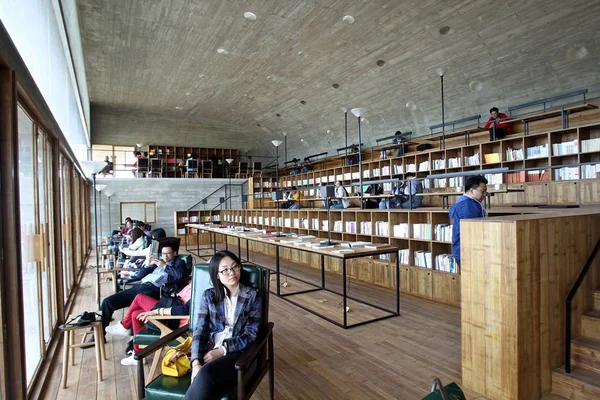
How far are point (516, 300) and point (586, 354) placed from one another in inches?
28.4

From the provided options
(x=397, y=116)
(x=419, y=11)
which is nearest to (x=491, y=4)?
(x=419, y=11)

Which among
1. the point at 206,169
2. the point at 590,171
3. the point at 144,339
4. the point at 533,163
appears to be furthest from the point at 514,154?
the point at 206,169

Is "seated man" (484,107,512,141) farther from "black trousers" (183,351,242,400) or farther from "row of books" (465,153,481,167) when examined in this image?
"black trousers" (183,351,242,400)

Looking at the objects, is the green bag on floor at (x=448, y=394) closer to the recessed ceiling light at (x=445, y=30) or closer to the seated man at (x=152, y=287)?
the seated man at (x=152, y=287)

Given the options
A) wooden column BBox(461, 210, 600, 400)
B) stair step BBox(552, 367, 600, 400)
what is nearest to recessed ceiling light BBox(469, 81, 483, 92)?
wooden column BBox(461, 210, 600, 400)

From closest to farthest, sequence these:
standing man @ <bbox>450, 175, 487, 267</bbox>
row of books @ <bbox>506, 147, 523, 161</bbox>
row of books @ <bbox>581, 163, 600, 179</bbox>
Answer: standing man @ <bbox>450, 175, 487, 267</bbox> → row of books @ <bbox>581, 163, 600, 179</bbox> → row of books @ <bbox>506, 147, 523, 161</bbox>

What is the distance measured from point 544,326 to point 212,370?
2.05 m

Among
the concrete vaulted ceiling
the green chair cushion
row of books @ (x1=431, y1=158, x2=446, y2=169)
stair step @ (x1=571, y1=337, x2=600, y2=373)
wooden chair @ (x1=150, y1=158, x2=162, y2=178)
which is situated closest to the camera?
stair step @ (x1=571, y1=337, x2=600, y2=373)

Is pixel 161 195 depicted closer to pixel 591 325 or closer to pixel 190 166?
pixel 190 166

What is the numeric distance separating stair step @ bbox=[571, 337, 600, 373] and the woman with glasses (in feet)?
6.91

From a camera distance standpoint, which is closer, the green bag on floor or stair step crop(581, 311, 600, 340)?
the green bag on floor

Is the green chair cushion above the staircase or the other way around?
above

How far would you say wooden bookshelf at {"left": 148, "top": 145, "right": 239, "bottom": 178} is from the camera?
15.7 meters

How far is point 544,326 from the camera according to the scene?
221cm
